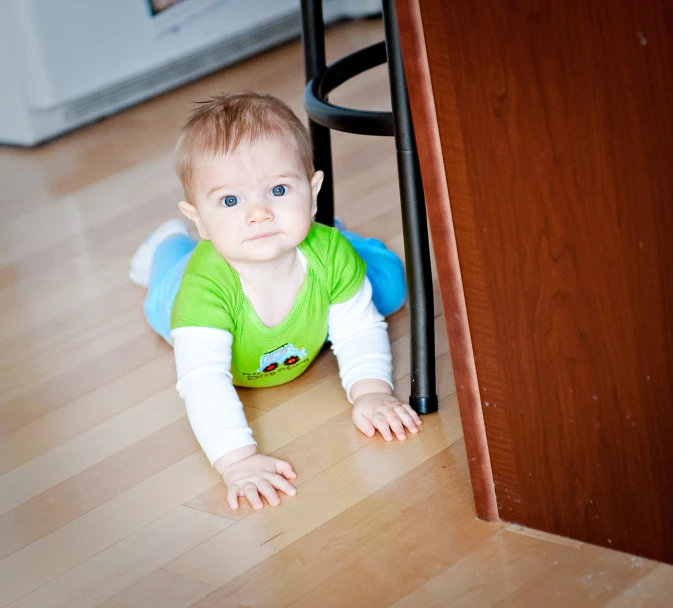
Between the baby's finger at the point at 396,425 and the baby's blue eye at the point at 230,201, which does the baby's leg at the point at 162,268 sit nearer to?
the baby's blue eye at the point at 230,201

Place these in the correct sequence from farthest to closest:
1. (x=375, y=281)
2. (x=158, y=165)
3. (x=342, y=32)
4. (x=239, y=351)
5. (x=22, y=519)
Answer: (x=342, y=32) < (x=158, y=165) < (x=375, y=281) < (x=239, y=351) < (x=22, y=519)

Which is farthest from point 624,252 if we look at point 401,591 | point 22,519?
point 22,519

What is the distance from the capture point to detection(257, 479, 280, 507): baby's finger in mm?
1063

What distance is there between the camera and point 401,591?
901 millimetres

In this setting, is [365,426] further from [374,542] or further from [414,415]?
[374,542]

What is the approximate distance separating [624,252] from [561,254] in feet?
0.18

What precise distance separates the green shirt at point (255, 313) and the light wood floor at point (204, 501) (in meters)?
0.04

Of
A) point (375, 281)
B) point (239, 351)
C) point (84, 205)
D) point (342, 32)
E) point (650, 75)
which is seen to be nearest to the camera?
point (650, 75)

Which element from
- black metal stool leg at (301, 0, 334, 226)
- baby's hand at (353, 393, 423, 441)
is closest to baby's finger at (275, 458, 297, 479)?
baby's hand at (353, 393, 423, 441)

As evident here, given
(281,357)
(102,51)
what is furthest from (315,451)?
(102,51)

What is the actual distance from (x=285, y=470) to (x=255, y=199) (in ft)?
1.00

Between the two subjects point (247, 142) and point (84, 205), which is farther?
point (84, 205)

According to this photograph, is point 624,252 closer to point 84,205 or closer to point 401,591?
point 401,591

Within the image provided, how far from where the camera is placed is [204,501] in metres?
1.10
